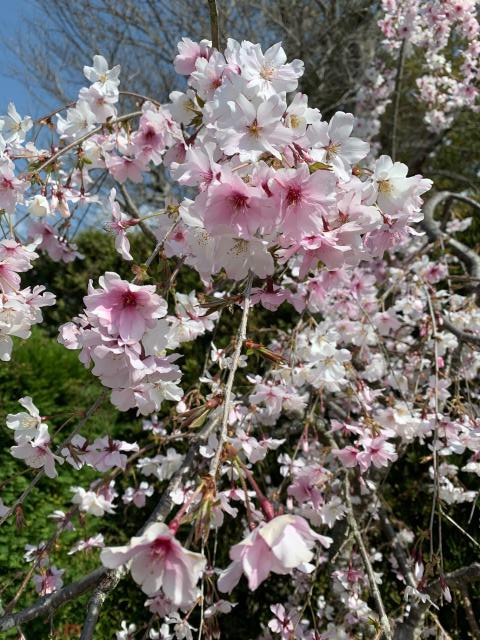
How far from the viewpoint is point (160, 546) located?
2.25ft

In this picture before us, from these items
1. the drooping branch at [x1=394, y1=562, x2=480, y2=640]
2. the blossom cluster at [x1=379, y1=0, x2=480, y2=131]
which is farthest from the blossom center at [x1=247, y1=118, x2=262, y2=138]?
the blossom cluster at [x1=379, y1=0, x2=480, y2=131]

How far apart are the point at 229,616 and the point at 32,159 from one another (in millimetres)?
2772

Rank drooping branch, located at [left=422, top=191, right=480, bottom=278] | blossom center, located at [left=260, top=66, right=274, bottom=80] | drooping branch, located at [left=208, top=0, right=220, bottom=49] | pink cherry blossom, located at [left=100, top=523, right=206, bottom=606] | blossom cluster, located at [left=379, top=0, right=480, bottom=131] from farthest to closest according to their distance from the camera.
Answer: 1. blossom cluster, located at [left=379, top=0, right=480, bottom=131]
2. drooping branch, located at [left=422, top=191, right=480, bottom=278]
3. drooping branch, located at [left=208, top=0, right=220, bottom=49]
4. blossom center, located at [left=260, top=66, right=274, bottom=80]
5. pink cherry blossom, located at [left=100, top=523, right=206, bottom=606]

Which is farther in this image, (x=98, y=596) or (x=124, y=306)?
(x=98, y=596)

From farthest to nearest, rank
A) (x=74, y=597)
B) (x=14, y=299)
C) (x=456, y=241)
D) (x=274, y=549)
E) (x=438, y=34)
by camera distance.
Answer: (x=438, y=34)
(x=456, y=241)
(x=74, y=597)
(x=14, y=299)
(x=274, y=549)

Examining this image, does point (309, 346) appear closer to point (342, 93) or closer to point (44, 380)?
point (44, 380)

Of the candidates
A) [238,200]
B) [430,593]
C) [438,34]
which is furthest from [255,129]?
[438,34]

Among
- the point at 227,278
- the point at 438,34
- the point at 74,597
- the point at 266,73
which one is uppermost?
the point at 438,34

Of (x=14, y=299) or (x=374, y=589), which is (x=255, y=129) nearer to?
(x=14, y=299)

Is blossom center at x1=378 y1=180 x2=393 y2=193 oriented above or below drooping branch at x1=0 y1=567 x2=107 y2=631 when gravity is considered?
above

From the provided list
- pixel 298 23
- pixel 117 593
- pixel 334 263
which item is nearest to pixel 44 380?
pixel 117 593

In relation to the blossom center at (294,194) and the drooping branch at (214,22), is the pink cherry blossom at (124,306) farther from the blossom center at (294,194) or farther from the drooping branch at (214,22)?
the drooping branch at (214,22)

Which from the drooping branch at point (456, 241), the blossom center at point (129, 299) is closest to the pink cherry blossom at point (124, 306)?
the blossom center at point (129, 299)

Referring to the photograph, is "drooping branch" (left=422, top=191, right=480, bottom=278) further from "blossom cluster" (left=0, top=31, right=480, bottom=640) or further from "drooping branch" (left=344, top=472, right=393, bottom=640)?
"drooping branch" (left=344, top=472, right=393, bottom=640)
